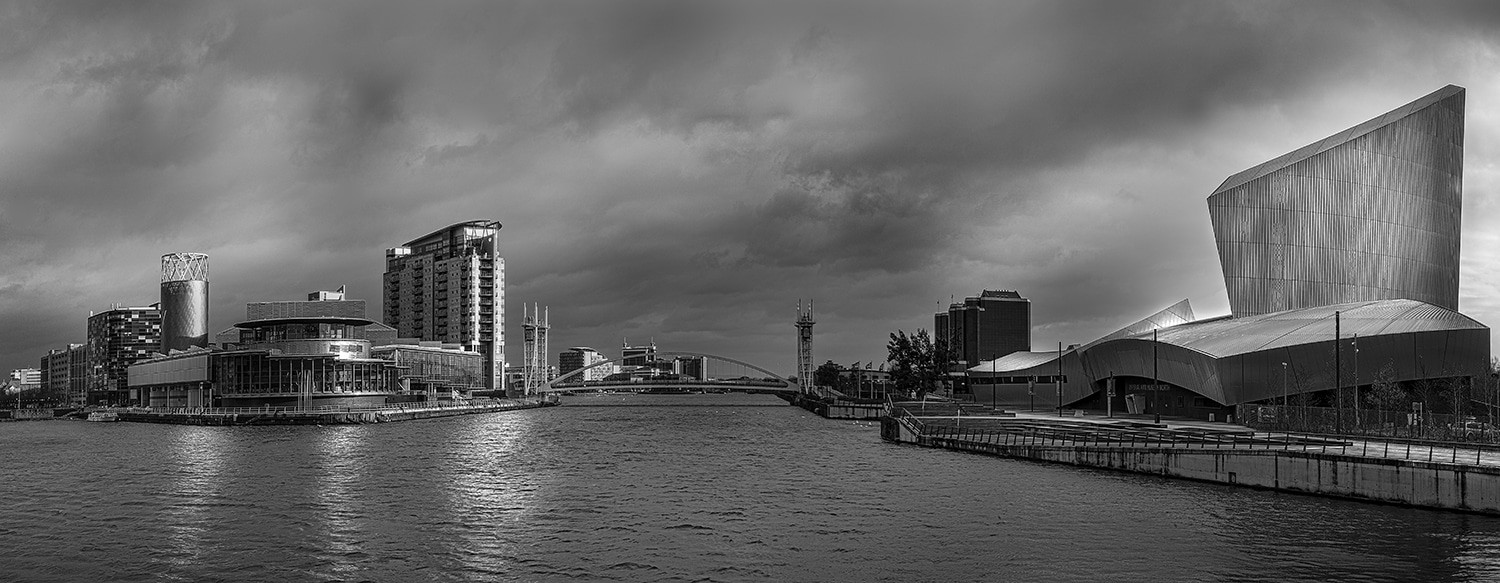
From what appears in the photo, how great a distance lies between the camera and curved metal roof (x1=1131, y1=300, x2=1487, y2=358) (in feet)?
277

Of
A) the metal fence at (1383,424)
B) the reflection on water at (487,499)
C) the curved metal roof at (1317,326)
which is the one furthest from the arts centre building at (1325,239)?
the reflection on water at (487,499)

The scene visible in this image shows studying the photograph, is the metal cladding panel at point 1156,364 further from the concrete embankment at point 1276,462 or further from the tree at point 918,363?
the tree at point 918,363

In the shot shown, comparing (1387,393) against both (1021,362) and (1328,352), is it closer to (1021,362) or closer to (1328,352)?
(1328,352)

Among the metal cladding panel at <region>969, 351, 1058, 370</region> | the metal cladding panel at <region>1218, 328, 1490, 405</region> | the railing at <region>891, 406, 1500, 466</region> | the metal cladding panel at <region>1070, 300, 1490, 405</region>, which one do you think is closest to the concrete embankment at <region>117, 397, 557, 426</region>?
the railing at <region>891, 406, 1500, 466</region>

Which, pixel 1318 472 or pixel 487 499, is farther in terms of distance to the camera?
pixel 487 499

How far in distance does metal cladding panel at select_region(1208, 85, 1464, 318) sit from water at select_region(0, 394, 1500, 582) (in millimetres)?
59576

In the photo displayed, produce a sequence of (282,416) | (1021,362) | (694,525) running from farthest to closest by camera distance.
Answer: (1021,362) < (282,416) < (694,525)

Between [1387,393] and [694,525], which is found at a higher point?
[1387,393]

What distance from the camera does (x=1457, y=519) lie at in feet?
140

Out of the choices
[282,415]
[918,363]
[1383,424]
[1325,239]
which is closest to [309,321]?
Result: [282,415]

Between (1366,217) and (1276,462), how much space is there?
7365 cm

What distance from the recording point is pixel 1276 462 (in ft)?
175

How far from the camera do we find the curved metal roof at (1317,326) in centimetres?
8450

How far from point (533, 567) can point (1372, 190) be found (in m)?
105
